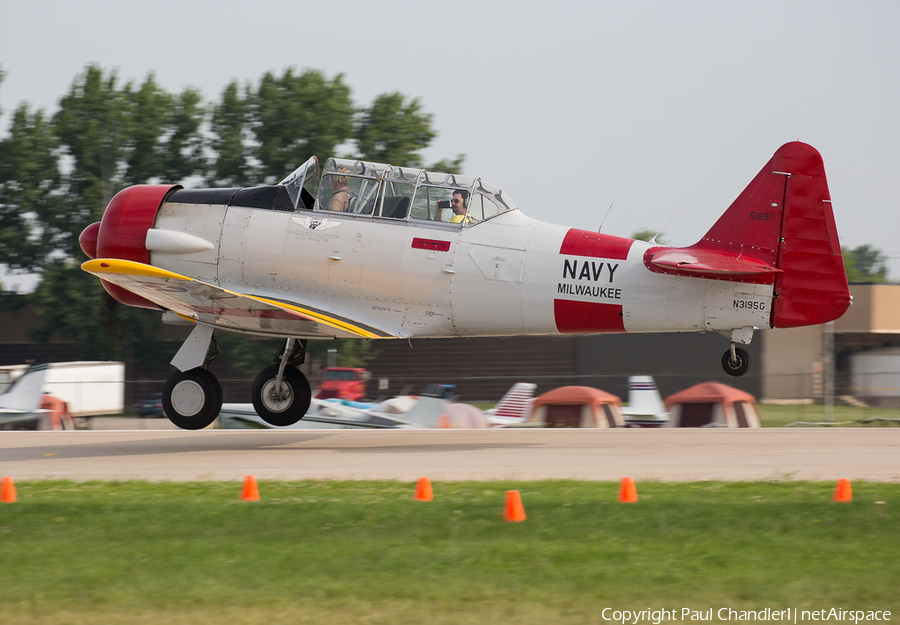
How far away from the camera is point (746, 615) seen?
17.2 ft

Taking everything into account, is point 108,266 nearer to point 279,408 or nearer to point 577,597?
point 279,408

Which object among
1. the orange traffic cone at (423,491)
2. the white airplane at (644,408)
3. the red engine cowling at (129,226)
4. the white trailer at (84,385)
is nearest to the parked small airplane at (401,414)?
the white airplane at (644,408)

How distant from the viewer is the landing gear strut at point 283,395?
540 inches

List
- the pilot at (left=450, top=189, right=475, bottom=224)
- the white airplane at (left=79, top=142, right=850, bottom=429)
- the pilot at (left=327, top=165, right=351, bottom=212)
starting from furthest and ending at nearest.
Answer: the pilot at (left=327, top=165, right=351, bottom=212), the pilot at (left=450, top=189, right=475, bottom=224), the white airplane at (left=79, top=142, right=850, bottom=429)

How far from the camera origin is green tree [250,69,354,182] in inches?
1385

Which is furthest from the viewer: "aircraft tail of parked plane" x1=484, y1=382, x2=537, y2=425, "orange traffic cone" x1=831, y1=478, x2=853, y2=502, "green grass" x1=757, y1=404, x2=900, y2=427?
"aircraft tail of parked plane" x1=484, y1=382, x2=537, y2=425

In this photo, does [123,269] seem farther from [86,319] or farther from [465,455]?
[86,319]

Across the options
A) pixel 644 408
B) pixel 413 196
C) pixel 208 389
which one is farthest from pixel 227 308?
pixel 644 408

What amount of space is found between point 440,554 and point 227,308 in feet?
22.8

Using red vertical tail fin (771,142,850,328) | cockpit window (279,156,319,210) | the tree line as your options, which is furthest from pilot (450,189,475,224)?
the tree line

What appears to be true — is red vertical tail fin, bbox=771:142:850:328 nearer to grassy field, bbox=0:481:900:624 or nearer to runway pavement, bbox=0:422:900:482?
runway pavement, bbox=0:422:900:482

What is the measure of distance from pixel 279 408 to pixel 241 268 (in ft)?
7.35

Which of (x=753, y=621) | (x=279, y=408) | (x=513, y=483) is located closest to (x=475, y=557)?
(x=753, y=621)

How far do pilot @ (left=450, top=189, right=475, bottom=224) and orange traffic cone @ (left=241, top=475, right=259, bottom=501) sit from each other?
5.58m
